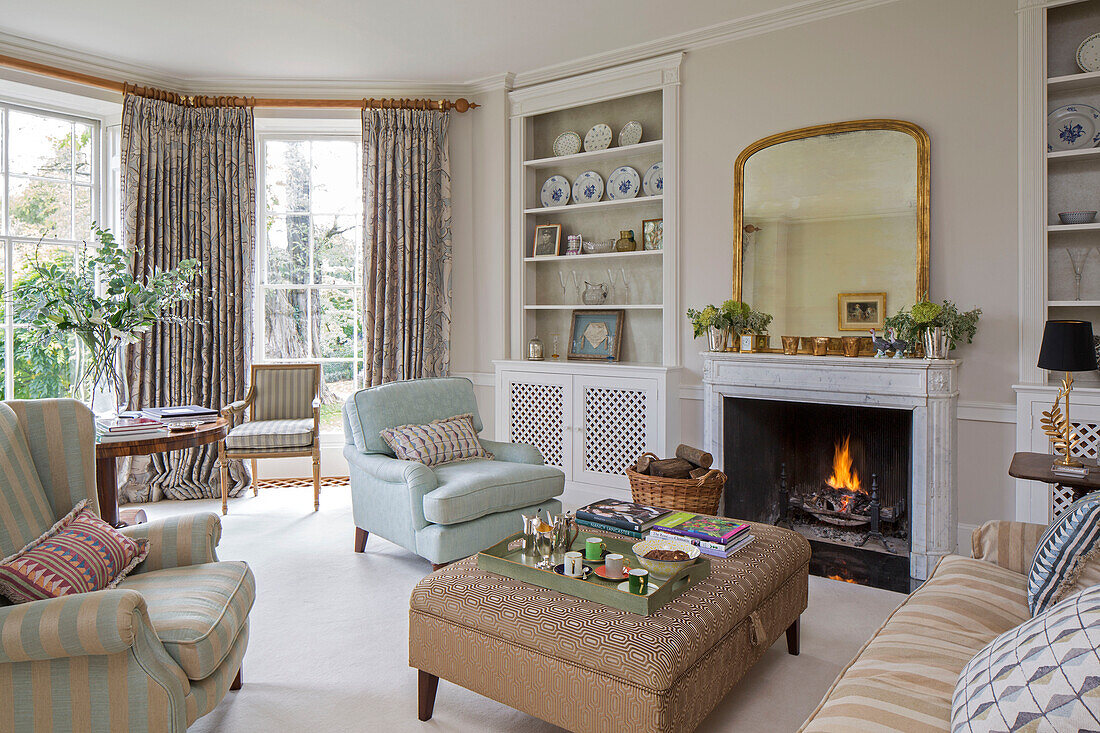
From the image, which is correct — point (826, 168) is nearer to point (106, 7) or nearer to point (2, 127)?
point (106, 7)

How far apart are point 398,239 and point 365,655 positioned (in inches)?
132

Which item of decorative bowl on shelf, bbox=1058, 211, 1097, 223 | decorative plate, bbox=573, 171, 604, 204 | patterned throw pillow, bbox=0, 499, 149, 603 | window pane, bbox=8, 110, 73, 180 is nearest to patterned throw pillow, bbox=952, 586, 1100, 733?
patterned throw pillow, bbox=0, 499, 149, 603

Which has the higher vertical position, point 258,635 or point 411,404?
point 411,404

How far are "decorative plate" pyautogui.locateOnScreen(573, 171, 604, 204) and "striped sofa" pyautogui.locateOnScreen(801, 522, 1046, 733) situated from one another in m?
3.33

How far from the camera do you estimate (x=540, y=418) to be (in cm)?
491

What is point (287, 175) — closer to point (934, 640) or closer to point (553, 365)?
point (553, 365)

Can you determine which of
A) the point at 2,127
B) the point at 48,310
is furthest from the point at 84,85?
the point at 48,310

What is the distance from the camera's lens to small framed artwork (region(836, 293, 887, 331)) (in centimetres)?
374

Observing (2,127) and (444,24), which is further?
(2,127)

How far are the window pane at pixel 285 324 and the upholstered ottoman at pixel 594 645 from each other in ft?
12.2

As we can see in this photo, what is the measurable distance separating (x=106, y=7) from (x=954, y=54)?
182 inches

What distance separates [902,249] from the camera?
3688 mm

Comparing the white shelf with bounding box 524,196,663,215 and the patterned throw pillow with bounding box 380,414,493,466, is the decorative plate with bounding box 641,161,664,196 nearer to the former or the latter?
the white shelf with bounding box 524,196,663,215

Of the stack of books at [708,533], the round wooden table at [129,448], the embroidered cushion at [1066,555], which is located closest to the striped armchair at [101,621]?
the round wooden table at [129,448]
